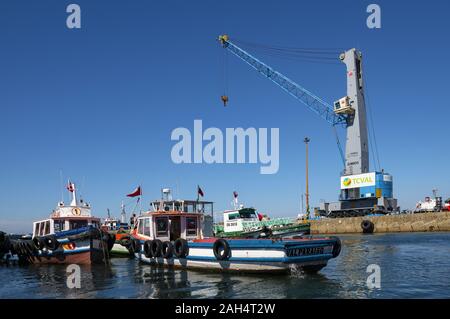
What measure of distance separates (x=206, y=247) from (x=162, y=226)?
200 inches

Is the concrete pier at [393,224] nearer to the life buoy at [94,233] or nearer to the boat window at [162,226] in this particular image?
the boat window at [162,226]

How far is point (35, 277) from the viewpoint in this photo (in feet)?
71.1

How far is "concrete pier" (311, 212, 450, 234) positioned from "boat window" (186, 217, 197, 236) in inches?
1682

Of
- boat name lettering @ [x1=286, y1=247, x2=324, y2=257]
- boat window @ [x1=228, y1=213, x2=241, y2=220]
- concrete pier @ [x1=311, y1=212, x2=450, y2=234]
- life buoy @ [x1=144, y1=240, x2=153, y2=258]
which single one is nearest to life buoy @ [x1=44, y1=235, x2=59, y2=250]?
life buoy @ [x1=144, y1=240, x2=153, y2=258]

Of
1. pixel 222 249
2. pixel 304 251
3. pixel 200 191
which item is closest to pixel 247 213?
pixel 200 191

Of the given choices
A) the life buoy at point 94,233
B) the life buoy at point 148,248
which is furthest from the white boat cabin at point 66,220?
the life buoy at point 148,248

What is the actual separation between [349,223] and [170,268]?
159 feet

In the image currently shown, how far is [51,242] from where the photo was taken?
25828 millimetres

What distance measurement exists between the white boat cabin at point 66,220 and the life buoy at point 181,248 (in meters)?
Answer: 8.74

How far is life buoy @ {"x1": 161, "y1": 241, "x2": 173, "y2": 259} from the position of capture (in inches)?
868

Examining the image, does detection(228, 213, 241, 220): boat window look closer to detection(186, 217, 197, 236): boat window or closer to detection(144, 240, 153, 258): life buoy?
detection(186, 217, 197, 236): boat window
